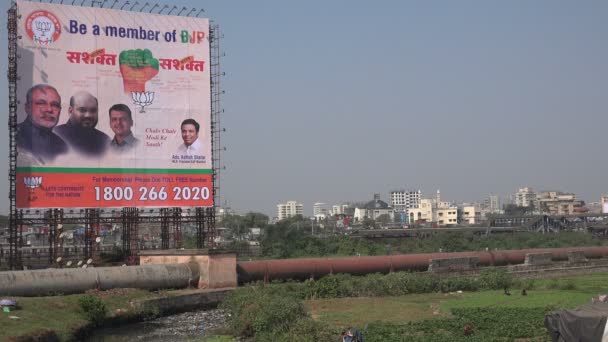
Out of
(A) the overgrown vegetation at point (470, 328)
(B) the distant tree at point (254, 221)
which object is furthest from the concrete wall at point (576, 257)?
(B) the distant tree at point (254, 221)

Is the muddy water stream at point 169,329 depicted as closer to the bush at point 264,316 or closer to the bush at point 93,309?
the bush at point 93,309

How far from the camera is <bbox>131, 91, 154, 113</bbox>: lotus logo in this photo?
3894 centimetres

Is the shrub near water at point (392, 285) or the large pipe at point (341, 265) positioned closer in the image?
the shrub near water at point (392, 285)

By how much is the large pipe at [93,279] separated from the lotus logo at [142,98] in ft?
30.6

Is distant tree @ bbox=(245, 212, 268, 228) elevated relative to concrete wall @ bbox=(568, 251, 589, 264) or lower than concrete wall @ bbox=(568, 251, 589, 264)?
elevated

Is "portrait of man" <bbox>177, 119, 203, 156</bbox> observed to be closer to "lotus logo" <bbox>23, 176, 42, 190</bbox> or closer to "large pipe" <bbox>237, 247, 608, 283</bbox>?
"large pipe" <bbox>237, 247, 608, 283</bbox>

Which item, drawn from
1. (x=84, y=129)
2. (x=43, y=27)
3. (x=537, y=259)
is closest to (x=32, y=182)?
(x=84, y=129)

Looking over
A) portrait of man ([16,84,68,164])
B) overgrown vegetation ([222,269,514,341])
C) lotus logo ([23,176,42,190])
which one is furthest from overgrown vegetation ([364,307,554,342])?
portrait of man ([16,84,68,164])

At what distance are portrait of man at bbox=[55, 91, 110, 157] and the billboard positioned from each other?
47mm

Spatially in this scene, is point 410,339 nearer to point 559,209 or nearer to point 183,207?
point 183,207

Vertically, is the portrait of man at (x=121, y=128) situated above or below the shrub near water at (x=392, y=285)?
above

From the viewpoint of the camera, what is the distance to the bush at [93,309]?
81.9ft

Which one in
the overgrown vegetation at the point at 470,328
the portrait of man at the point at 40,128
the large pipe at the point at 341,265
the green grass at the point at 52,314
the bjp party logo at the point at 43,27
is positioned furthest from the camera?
Result: the large pipe at the point at 341,265

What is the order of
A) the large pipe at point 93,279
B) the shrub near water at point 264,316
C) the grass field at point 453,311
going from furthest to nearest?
the large pipe at point 93,279 < the shrub near water at point 264,316 < the grass field at point 453,311
